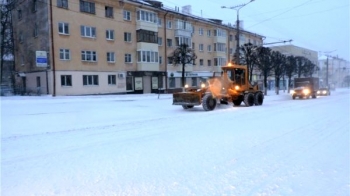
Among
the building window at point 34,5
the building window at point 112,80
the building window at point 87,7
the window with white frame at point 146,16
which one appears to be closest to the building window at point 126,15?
the window with white frame at point 146,16

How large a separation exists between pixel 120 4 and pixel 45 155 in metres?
33.3

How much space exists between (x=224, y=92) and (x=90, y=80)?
66.0 ft

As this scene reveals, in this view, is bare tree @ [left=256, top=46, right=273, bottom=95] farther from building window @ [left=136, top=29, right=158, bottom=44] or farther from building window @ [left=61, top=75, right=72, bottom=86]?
building window @ [left=61, top=75, right=72, bottom=86]

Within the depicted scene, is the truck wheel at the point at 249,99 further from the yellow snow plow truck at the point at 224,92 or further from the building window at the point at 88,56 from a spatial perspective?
the building window at the point at 88,56

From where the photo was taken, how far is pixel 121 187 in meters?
5.00

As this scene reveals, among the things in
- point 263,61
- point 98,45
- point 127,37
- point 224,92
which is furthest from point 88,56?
point 263,61

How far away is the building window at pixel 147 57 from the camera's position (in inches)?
1568

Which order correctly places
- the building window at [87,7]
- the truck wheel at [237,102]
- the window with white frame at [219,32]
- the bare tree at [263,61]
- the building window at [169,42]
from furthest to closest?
the window with white frame at [219,32], the building window at [169,42], the bare tree at [263,61], the building window at [87,7], the truck wheel at [237,102]

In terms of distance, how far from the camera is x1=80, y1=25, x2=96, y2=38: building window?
112ft

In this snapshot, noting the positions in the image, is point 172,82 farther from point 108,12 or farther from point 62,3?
point 62,3

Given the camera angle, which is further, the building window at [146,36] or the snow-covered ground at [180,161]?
the building window at [146,36]

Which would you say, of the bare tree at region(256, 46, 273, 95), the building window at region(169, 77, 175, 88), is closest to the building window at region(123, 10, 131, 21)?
the building window at region(169, 77, 175, 88)

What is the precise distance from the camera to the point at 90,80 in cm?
3497

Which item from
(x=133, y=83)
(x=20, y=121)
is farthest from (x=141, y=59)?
(x=20, y=121)
